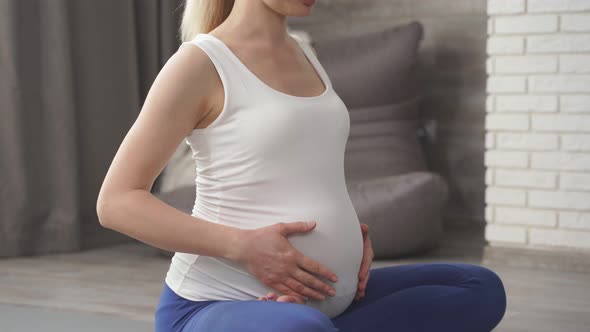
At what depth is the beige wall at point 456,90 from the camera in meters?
4.00

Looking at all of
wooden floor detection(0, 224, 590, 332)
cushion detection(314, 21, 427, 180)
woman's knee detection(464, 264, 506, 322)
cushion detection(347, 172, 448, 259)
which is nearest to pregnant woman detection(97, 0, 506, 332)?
woman's knee detection(464, 264, 506, 322)

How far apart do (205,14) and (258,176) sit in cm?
35

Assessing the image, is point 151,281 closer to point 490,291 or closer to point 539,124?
point 539,124

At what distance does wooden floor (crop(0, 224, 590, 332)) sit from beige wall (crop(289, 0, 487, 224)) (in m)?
0.58

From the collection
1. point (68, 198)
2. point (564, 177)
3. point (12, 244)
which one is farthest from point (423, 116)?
point (12, 244)

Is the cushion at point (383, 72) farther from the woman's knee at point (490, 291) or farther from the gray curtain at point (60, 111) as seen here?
the woman's knee at point (490, 291)

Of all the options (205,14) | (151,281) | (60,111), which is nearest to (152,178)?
(205,14)

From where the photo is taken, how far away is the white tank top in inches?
50.0

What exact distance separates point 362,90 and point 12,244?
1.66 metres

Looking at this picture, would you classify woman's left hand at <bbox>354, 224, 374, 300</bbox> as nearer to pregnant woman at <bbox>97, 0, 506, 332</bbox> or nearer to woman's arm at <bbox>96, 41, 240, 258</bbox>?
pregnant woman at <bbox>97, 0, 506, 332</bbox>

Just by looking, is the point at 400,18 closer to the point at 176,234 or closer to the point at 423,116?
the point at 423,116

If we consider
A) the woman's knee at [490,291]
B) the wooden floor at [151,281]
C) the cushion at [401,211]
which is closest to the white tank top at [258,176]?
the woman's knee at [490,291]

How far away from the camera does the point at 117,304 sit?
8.45 feet

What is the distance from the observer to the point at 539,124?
3.00m
